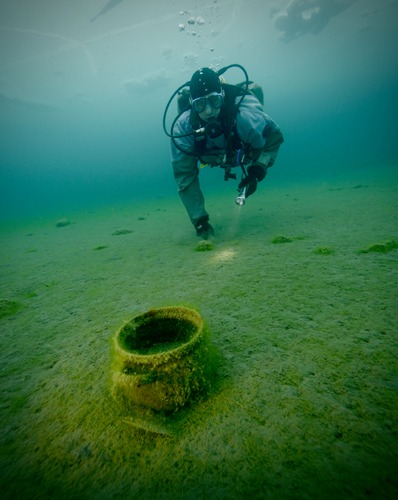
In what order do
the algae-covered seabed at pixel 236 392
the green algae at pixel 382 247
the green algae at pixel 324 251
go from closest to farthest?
the algae-covered seabed at pixel 236 392 → the green algae at pixel 382 247 → the green algae at pixel 324 251

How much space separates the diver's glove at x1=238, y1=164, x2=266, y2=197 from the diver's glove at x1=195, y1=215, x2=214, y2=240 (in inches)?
46.2

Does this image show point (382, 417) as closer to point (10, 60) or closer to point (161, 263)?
point (161, 263)

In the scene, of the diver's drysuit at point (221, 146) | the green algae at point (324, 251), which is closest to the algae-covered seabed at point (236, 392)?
the green algae at point (324, 251)

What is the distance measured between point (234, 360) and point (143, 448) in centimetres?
88

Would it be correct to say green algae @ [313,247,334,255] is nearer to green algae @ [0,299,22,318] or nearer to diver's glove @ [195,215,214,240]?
diver's glove @ [195,215,214,240]

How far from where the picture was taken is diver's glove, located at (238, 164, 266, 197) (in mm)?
4980

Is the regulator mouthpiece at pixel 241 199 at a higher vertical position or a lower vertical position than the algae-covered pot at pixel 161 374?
higher

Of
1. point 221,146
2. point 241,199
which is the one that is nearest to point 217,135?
point 221,146

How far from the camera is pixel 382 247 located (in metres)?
3.67

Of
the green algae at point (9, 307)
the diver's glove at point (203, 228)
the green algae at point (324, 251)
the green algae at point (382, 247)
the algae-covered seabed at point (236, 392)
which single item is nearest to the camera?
the algae-covered seabed at point (236, 392)

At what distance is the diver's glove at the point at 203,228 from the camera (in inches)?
226

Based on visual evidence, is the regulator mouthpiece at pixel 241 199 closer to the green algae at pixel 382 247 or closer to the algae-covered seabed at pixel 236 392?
the algae-covered seabed at pixel 236 392

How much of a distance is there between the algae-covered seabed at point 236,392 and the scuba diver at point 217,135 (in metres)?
2.34

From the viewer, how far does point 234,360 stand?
6.50 ft
